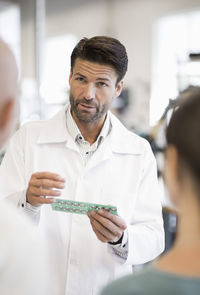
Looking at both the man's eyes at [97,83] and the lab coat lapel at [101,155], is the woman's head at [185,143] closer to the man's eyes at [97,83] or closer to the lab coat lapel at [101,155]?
the lab coat lapel at [101,155]

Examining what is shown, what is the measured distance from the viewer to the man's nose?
5.32ft

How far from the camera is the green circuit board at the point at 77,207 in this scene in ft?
4.42

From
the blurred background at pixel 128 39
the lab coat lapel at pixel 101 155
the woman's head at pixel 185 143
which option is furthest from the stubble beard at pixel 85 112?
the blurred background at pixel 128 39

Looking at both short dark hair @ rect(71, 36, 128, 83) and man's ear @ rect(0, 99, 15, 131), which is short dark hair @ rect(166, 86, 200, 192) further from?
short dark hair @ rect(71, 36, 128, 83)

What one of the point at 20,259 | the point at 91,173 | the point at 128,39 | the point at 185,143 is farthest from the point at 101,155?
the point at 128,39

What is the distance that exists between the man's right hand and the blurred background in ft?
12.0

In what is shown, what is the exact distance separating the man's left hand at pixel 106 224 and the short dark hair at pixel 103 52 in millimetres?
639

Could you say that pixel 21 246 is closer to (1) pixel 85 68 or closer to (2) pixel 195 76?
(1) pixel 85 68

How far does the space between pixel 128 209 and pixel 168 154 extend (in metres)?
0.86

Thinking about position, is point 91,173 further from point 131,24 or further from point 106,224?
point 131,24

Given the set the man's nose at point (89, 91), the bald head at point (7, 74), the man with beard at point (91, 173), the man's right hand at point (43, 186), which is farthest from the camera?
the man's nose at point (89, 91)

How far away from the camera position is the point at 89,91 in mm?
1638

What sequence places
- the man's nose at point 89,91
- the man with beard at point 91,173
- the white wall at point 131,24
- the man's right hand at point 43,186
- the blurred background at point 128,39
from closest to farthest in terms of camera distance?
the man's right hand at point 43,186
the man with beard at point 91,173
the man's nose at point 89,91
the blurred background at point 128,39
the white wall at point 131,24

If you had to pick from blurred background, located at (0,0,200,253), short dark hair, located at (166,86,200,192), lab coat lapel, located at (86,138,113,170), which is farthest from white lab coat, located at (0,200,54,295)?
blurred background, located at (0,0,200,253)
